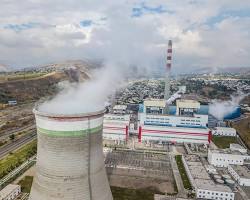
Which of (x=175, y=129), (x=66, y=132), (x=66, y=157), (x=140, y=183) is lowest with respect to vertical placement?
(x=140, y=183)

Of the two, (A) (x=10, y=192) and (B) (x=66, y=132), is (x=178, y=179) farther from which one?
(B) (x=66, y=132)

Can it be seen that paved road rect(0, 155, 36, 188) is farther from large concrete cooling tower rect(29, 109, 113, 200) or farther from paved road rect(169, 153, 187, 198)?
large concrete cooling tower rect(29, 109, 113, 200)

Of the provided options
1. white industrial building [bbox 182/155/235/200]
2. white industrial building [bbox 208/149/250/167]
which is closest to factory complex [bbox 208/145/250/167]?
white industrial building [bbox 208/149/250/167]

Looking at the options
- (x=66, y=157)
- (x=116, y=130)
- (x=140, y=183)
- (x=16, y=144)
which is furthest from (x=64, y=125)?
(x=116, y=130)

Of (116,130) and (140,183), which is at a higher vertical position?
(116,130)

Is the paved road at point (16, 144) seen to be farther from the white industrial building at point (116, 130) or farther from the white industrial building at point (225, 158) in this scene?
the white industrial building at point (225, 158)

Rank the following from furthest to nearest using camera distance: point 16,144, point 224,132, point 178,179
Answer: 1. point 224,132
2. point 16,144
3. point 178,179
